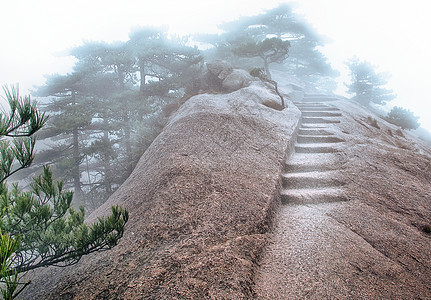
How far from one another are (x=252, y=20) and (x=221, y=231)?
31748 mm

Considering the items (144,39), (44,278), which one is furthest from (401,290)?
(144,39)

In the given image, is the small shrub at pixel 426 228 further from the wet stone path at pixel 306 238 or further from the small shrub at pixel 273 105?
the small shrub at pixel 273 105

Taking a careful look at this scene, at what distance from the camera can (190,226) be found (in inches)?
112

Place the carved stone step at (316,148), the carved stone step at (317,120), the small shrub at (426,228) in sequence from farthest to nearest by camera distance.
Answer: the carved stone step at (317,120), the carved stone step at (316,148), the small shrub at (426,228)

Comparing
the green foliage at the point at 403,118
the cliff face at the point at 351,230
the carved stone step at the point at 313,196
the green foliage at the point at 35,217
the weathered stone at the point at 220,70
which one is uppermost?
the weathered stone at the point at 220,70

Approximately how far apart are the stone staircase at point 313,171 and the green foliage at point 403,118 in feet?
46.8

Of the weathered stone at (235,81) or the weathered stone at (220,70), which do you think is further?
the weathered stone at (220,70)

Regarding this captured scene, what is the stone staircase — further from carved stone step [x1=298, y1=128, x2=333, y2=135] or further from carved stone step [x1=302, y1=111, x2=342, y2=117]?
carved stone step [x1=302, y1=111, x2=342, y2=117]

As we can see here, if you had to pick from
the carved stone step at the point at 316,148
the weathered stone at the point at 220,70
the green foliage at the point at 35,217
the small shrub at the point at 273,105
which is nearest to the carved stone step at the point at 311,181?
the carved stone step at the point at 316,148

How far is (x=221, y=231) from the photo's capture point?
279 centimetres

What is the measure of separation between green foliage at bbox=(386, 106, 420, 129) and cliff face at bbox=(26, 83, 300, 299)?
17164mm

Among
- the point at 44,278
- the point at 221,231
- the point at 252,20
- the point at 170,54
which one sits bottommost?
the point at 44,278

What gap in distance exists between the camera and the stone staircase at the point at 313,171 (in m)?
3.95

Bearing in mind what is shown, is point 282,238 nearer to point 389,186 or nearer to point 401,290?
point 401,290
